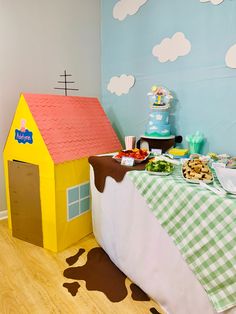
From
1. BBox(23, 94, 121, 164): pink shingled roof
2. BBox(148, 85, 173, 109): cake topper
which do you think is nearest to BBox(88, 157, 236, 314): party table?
BBox(23, 94, 121, 164): pink shingled roof

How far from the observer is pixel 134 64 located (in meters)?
2.27

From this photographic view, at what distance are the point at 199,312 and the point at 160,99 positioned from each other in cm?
144

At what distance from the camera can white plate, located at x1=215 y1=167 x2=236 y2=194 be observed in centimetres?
110

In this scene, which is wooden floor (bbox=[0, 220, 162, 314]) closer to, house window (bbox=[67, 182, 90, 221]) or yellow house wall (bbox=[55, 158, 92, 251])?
yellow house wall (bbox=[55, 158, 92, 251])

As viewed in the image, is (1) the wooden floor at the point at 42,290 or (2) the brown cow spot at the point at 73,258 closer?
(1) the wooden floor at the point at 42,290

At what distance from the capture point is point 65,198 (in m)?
1.80

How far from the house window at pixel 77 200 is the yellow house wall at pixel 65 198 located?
0.10 ft

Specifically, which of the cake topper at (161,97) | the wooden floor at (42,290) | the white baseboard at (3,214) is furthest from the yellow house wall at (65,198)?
the white baseboard at (3,214)

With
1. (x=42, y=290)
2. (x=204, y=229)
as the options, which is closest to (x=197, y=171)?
(x=204, y=229)

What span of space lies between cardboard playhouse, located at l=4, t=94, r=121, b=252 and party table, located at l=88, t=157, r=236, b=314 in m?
0.36

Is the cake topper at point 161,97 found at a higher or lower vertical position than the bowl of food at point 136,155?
higher

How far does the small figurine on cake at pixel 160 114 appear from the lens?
1.90 m

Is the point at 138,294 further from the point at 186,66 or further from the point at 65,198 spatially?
the point at 186,66

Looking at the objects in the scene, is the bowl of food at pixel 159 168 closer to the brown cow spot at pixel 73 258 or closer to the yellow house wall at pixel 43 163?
the yellow house wall at pixel 43 163
